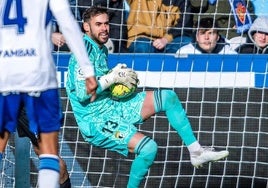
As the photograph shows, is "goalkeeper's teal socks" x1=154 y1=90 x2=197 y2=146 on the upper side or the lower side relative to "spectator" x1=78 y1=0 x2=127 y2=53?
lower

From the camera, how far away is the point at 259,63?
8352mm

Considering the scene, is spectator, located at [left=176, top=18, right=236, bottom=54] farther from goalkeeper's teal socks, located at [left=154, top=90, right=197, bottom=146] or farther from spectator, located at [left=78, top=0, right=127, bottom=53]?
goalkeeper's teal socks, located at [left=154, top=90, right=197, bottom=146]

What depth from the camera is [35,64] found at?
5.72 meters

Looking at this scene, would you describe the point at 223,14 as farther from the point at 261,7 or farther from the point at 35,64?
the point at 35,64

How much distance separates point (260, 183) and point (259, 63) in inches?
36.1

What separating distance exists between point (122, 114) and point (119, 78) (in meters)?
0.32

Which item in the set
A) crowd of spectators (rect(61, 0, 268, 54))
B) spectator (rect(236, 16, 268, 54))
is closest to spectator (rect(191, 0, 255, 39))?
crowd of spectators (rect(61, 0, 268, 54))

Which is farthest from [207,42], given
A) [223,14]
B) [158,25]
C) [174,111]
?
[174,111]

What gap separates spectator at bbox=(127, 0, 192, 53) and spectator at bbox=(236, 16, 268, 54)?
0.47m

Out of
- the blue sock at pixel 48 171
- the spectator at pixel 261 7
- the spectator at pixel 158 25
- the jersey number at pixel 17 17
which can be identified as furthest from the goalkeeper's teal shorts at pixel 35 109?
the spectator at pixel 261 7

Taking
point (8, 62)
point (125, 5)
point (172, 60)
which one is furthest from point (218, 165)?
point (8, 62)

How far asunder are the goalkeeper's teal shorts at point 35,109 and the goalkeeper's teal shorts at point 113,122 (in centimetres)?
143

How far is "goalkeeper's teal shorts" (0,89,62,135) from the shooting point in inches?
227

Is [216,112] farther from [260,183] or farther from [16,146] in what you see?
[16,146]
